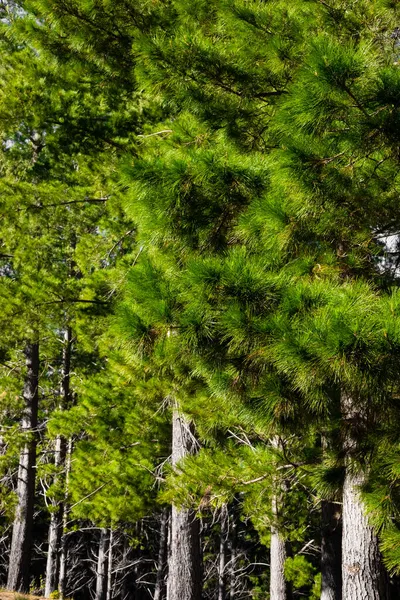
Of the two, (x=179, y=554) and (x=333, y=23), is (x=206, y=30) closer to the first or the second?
(x=333, y=23)

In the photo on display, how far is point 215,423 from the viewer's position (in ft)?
20.7

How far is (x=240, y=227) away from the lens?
4156 mm

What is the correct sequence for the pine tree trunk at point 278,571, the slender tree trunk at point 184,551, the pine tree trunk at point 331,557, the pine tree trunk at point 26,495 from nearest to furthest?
the slender tree trunk at point 184,551 → the pine tree trunk at point 331,557 → the pine tree trunk at point 278,571 → the pine tree trunk at point 26,495

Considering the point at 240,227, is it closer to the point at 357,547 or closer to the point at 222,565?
the point at 357,547

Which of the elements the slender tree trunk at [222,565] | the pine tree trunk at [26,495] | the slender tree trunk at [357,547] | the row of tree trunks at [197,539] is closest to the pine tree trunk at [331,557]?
the row of tree trunks at [197,539]

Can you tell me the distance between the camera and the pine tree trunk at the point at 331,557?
808cm

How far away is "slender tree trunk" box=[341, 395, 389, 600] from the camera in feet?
14.7

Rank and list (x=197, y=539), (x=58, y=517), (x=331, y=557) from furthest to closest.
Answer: (x=58, y=517) < (x=331, y=557) < (x=197, y=539)

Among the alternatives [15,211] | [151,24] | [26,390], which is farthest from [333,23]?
[26,390]

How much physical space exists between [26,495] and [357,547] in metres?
8.30

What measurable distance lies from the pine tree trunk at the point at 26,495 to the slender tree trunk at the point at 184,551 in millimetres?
4422

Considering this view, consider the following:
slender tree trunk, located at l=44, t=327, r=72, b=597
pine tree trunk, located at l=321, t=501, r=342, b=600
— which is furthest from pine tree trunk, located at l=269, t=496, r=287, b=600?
slender tree trunk, located at l=44, t=327, r=72, b=597

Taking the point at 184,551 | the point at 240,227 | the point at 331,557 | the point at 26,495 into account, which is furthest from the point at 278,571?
the point at 240,227

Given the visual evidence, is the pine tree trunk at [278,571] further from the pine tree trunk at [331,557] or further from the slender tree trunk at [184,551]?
the slender tree trunk at [184,551]
